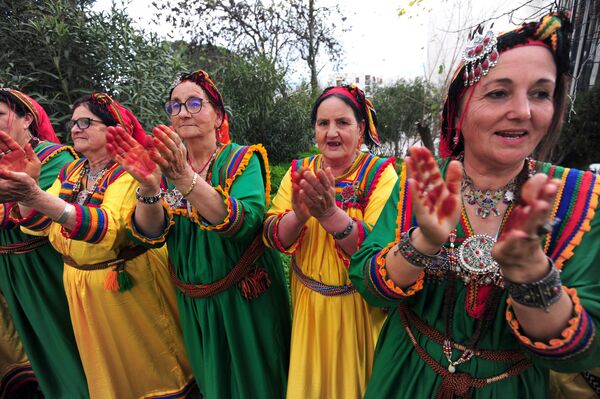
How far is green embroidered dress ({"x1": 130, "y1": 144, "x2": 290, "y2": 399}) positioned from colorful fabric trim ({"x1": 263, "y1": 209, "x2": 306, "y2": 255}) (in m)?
0.07

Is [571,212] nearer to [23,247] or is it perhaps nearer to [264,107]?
[23,247]

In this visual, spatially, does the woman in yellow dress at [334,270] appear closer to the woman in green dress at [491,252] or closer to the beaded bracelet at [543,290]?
the woman in green dress at [491,252]

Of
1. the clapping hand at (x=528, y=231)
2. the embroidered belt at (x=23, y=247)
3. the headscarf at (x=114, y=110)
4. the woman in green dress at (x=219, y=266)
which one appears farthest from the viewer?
the embroidered belt at (x=23, y=247)

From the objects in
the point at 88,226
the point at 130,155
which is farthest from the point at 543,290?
the point at 88,226

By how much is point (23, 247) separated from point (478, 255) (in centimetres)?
294

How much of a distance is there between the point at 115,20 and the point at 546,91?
5501 mm

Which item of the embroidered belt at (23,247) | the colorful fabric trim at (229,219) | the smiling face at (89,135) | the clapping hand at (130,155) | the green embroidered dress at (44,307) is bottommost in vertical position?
the green embroidered dress at (44,307)

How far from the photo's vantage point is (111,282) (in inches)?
81.7

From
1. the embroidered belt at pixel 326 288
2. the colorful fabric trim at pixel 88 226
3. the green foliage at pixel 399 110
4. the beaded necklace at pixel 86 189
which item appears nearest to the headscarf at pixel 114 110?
the beaded necklace at pixel 86 189

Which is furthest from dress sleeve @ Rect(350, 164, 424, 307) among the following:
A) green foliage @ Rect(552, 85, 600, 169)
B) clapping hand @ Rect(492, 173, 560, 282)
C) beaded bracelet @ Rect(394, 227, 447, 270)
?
green foliage @ Rect(552, 85, 600, 169)

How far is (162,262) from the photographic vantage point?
7.80ft

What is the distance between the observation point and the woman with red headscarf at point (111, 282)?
2.06 m

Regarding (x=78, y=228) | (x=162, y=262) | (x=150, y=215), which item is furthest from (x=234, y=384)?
(x=78, y=228)

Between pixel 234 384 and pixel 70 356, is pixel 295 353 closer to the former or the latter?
pixel 234 384
